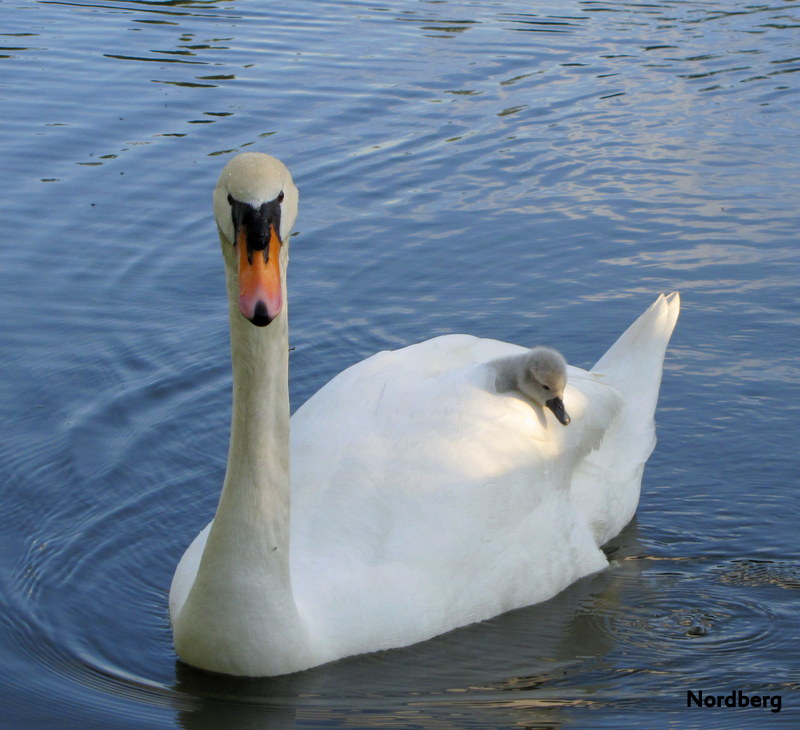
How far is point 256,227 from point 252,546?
1.33m

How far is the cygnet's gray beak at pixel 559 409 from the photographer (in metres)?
6.44

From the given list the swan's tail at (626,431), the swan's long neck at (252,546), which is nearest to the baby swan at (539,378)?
the swan's tail at (626,431)

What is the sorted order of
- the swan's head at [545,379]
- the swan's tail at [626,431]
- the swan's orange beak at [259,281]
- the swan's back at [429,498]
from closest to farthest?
the swan's orange beak at [259,281]
the swan's back at [429,498]
the swan's head at [545,379]
the swan's tail at [626,431]

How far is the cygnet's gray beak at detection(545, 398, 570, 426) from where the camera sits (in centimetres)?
644

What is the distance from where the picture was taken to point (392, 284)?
971 cm

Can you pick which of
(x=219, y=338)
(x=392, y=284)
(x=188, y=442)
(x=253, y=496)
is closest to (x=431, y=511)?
(x=253, y=496)

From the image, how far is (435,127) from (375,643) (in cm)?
797

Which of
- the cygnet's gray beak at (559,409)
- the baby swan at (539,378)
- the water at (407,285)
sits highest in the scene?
the baby swan at (539,378)

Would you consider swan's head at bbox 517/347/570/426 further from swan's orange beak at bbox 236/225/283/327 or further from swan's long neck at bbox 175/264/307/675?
swan's orange beak at bbox 236/225/283/327

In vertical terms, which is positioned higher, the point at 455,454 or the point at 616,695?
the point at 455,454

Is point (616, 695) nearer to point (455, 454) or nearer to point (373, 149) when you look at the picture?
point (455, 454)

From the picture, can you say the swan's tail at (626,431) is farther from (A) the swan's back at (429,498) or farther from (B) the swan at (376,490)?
(A) the swan's back at (429,498)

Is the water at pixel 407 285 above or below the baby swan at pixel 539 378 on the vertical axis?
below

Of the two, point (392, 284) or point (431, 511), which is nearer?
point (431, 511)
